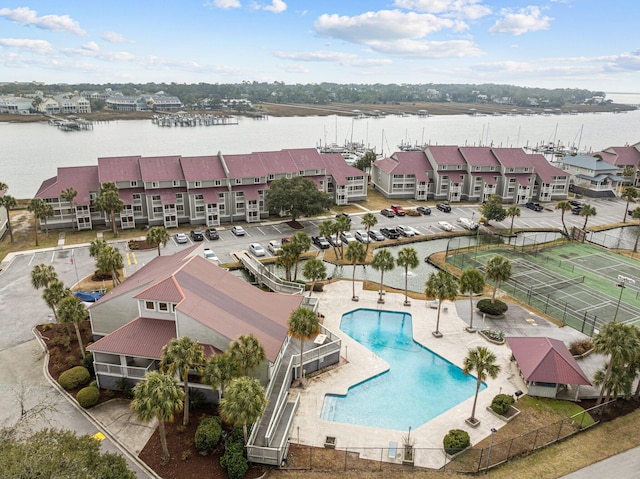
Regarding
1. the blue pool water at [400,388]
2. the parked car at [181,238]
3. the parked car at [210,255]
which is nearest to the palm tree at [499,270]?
the blue pool water at [400,388]

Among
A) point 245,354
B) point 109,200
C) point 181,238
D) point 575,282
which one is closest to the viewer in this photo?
point 245,354

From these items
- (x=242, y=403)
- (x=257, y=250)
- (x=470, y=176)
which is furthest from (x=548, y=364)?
(x=470, y=176)

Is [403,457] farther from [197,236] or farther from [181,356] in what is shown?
[197,236]

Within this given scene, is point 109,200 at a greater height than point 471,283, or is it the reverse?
point 109,200

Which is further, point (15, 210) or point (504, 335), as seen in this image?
point (15, 210)

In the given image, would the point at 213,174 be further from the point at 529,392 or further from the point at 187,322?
the point at 529,392

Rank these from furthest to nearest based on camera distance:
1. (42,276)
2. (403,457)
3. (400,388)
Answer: (42,276) < (400,388) < (403,457)

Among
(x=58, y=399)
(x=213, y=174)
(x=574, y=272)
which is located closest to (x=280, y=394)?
(x=58, y=399)
